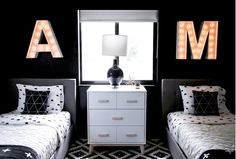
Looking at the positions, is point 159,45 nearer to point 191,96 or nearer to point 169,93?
point 169,93

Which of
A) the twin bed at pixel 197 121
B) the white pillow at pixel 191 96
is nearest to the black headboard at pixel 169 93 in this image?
the twin bed at pixel 197 121

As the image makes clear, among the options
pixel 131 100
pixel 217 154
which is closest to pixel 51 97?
pixel 131 100

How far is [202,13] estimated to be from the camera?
357cm

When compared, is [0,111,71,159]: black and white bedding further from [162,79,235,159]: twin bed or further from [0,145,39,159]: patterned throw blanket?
[162,79,235,159]: twin bed

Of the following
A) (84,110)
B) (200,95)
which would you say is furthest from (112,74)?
(200,95)

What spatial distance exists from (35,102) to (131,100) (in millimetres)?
1184

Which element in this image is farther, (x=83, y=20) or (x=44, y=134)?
(x=83, y=20)

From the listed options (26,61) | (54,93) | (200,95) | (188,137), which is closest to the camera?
(188,137)

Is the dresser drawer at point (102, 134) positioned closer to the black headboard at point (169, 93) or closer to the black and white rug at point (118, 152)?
the black and white rug at point (118, 152)

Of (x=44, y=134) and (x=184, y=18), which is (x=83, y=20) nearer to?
(x=184, y=18)

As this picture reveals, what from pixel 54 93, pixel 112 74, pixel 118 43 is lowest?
pixel 54 93

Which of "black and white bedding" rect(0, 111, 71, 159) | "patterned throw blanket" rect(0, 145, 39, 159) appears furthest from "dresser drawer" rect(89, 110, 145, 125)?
"patterned throw blanket" rect(0, 145, 39, 159)

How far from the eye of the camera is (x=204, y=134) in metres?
2.41

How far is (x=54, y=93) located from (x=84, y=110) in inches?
21.9
